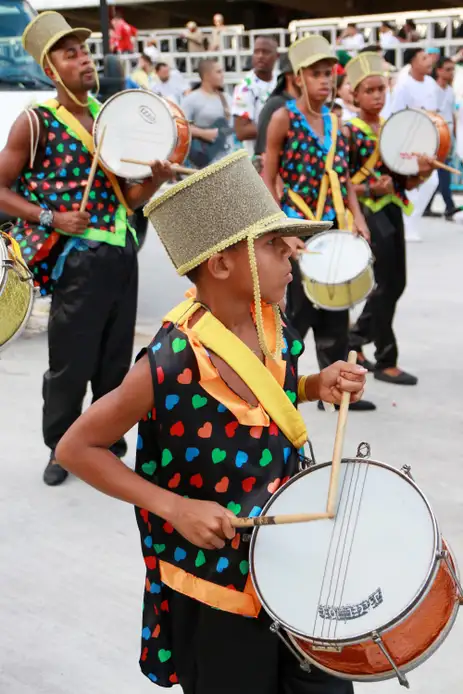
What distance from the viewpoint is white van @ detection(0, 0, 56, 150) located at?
6258mm

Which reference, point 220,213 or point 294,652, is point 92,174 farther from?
point 294,652

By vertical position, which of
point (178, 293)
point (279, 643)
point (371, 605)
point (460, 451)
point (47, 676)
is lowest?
point (178, 293)

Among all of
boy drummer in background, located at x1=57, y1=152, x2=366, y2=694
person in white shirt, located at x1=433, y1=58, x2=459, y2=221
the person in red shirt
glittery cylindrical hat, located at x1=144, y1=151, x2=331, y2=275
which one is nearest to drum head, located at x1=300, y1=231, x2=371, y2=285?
boy drummer in background, located at x1=57, y1=152, x2=366, y2=694

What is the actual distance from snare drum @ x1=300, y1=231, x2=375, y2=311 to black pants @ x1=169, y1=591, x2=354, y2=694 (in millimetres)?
2735

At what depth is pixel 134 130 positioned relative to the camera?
384cm

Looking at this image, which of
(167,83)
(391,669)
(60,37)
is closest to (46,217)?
(60,37)

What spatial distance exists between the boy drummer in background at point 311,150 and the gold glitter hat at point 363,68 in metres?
0.54

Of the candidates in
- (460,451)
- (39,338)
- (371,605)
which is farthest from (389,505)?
(39,338)

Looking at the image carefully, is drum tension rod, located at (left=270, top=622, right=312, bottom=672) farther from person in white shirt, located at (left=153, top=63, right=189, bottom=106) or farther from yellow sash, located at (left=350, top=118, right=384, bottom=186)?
person in white shirt, located at (left=153, top=63, right=189, bottom=106)

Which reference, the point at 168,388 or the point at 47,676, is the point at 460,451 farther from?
the point at 168,388

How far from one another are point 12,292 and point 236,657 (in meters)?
1.44

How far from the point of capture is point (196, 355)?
1.80 meters

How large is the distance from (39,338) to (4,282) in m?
3.71

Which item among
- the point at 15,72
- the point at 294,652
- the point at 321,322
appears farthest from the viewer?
the point at 15,72
